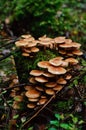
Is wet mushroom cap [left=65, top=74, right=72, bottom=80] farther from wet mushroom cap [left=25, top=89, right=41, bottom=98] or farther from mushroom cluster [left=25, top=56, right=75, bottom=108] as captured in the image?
wet mushroom cap [left=25, top=89, right=41, bottom=98]

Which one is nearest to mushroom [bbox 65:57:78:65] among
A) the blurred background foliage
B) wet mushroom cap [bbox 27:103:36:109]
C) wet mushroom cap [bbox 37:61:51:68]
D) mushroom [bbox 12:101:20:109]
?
wet mushroom cap [bbox 37:61:51:68]

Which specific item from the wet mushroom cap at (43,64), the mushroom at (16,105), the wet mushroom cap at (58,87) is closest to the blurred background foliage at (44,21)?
the wet mushroom cap at (43,64)

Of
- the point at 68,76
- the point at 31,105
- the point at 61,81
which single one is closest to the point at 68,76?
the point at 68,76

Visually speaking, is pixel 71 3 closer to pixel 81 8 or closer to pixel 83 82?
pixel 81 8

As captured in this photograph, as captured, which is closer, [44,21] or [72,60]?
[72,60]

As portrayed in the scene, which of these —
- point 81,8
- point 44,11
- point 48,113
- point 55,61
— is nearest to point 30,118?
point 48,113

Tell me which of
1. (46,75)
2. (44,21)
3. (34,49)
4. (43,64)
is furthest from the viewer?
(44,21)

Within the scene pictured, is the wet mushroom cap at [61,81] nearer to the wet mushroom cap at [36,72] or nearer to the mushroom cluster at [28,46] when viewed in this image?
the wet mushroom cap at [36,72]

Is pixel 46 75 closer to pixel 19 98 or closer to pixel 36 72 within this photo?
pixel 36 72
